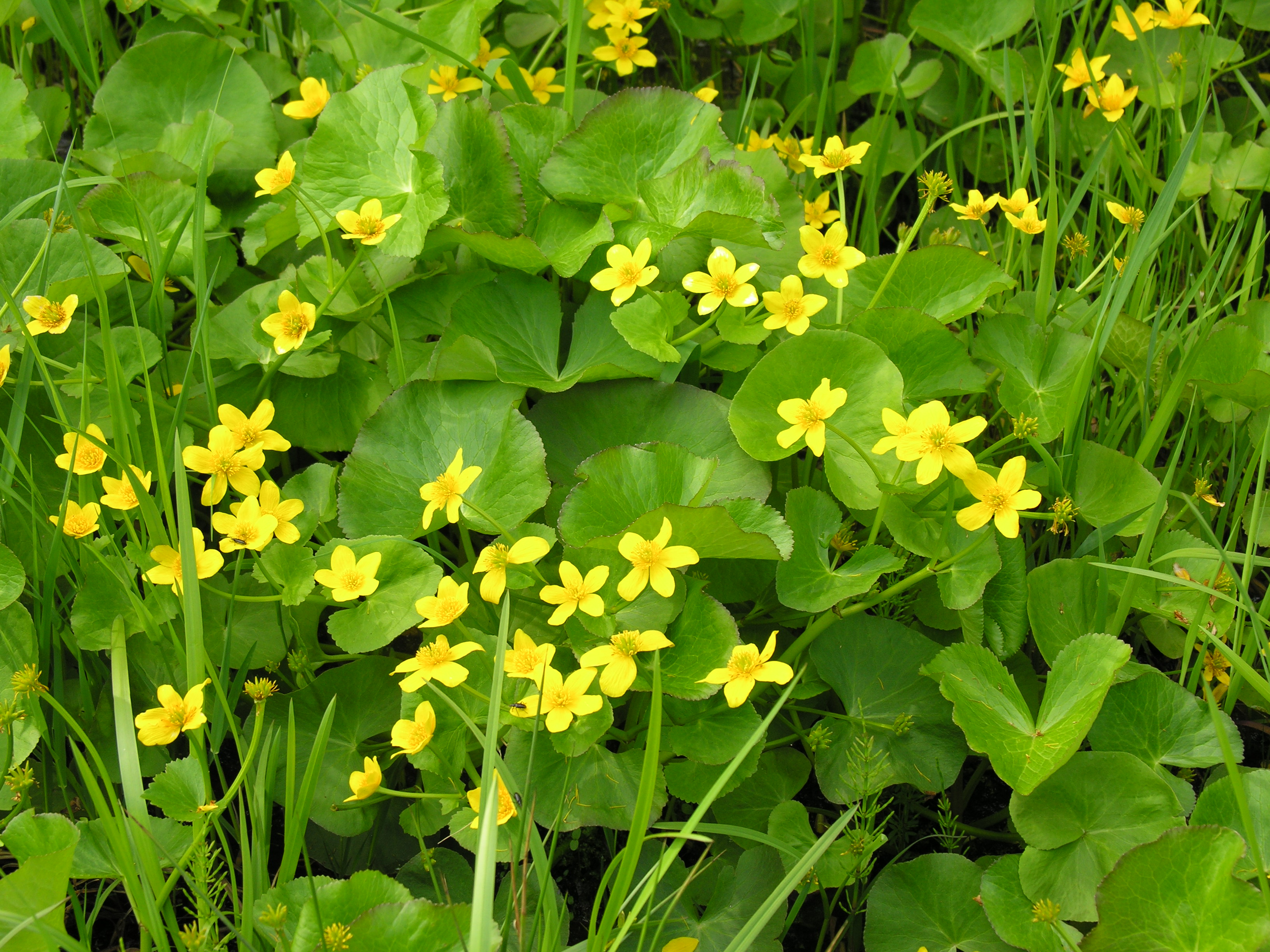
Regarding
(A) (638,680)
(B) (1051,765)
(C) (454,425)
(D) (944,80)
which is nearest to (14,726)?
(C) (454,425)

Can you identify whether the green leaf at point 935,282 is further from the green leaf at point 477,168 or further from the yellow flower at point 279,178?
the yellow flower at point 279,178

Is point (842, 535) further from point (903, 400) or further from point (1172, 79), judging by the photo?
point (1172, 79)

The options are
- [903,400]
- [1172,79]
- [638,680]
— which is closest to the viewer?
[638,680]

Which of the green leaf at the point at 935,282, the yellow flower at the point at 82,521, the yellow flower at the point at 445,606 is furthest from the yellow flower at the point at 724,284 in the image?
the yellow flower at the point at 82,521

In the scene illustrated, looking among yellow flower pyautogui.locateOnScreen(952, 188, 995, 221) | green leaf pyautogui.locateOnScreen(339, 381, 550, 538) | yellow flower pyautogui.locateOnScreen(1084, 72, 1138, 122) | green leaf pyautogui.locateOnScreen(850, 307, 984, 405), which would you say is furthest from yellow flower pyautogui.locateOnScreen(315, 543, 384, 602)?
yellow flower pyautogui.locateOnScreen(1084, 72, 1138, 122)

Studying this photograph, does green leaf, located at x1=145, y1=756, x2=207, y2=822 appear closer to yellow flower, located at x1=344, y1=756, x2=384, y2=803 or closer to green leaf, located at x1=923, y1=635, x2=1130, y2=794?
yellow flower, located at x1=344, y1=756, x2=384, y2=803

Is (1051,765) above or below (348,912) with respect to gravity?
above

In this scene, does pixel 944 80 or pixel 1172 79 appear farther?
pixel 944 80

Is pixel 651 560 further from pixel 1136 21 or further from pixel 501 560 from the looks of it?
pixel 1136 21
